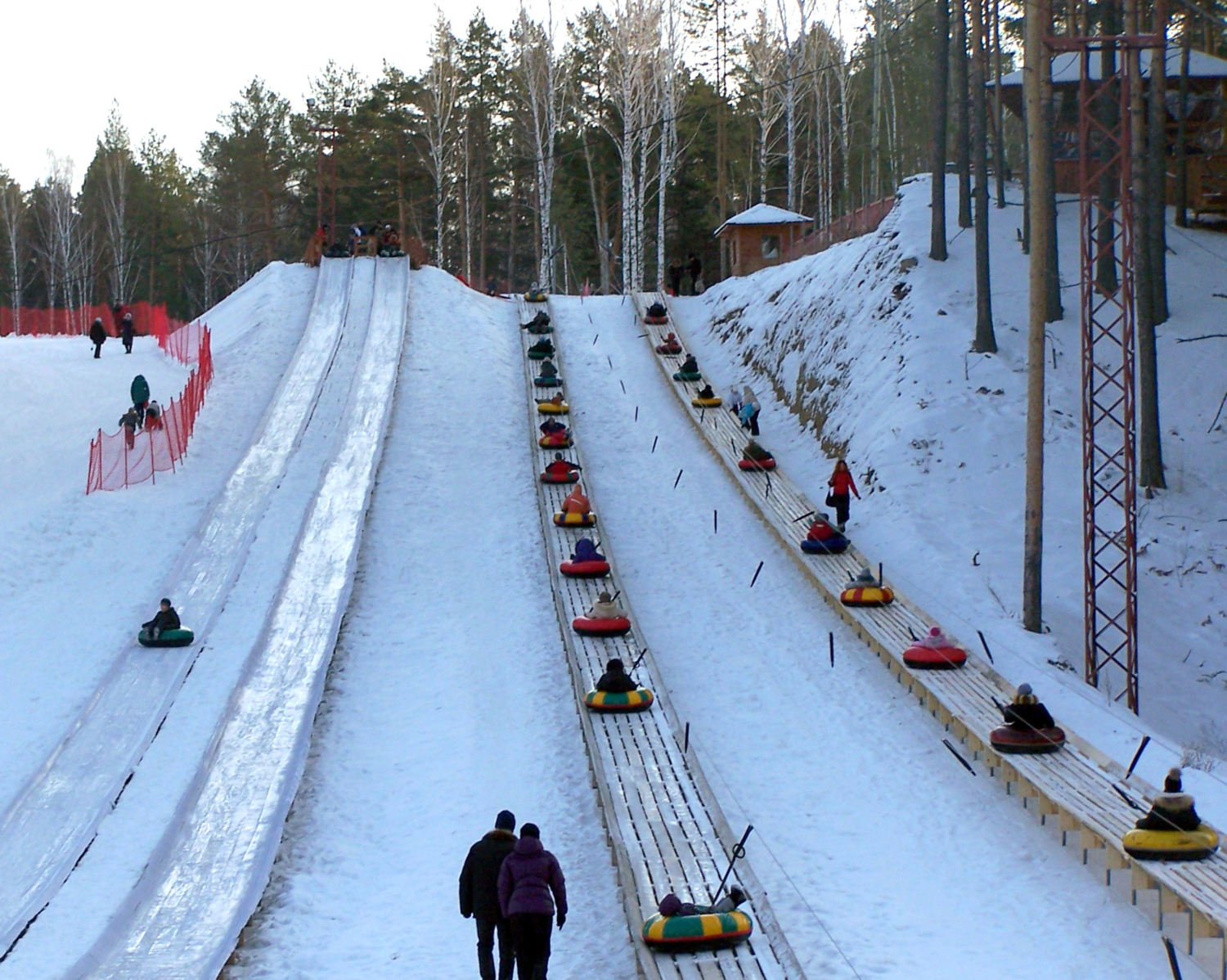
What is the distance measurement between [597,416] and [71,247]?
49426 mm

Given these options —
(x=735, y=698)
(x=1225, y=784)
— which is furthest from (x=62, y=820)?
(x=1225, y=784)

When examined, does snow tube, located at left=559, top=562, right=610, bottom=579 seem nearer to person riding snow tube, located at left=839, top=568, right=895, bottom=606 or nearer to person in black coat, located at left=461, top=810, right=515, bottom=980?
person riding snow tube, located at left=839, top=568, right=895, bottom=606

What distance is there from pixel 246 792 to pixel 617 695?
3853 mm

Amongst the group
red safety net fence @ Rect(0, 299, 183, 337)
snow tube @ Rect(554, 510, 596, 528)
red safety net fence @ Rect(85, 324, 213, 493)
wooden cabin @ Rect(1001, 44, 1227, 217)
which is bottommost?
snow tube @ Rect(554, 510, 596, 528)

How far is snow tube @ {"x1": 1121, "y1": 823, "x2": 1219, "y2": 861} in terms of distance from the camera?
10.3 meters

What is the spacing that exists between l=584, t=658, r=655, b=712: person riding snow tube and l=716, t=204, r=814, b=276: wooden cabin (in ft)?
94.5

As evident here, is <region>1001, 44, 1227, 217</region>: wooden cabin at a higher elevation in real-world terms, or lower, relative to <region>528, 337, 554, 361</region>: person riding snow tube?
higher

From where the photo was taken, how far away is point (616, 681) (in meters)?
14.7

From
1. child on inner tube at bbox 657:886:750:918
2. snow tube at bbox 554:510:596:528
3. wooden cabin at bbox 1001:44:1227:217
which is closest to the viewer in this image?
child on inner tube at bbox 657:886:750:918

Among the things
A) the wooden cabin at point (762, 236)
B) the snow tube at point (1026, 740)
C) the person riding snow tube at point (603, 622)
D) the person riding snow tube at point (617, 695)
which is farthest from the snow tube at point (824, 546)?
the wooden cabin at point (762, 236)

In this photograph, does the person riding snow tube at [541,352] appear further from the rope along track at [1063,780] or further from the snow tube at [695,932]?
the snow tube at [695,932]

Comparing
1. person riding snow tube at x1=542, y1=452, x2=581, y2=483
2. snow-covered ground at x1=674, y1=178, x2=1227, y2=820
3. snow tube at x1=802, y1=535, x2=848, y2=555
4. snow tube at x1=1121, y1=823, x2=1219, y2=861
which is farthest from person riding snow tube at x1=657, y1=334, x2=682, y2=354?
snow tube at x1=1121, y1=823, x2=1219, y2=861

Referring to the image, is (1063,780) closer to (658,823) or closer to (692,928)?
(658,823)

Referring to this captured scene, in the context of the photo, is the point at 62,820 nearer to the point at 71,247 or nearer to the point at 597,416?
the point at 597,416
